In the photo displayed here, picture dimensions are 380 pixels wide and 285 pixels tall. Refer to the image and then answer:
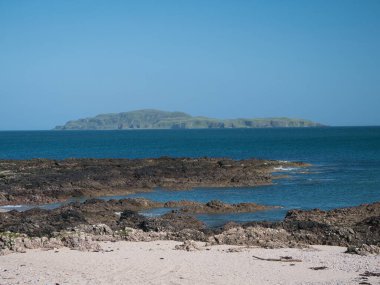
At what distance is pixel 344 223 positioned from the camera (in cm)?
2262

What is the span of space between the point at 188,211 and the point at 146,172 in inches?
676

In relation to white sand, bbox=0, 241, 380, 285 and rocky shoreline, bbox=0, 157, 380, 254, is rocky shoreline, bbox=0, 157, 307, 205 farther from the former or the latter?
white sand, bbox=0, 241, 380, 285

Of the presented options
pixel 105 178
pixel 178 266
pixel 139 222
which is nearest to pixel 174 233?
pixel 139 222

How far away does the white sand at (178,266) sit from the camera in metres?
14.0

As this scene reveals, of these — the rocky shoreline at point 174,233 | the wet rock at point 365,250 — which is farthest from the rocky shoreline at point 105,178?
the wet rock at point 365,250

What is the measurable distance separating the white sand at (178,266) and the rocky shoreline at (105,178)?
1684 cm

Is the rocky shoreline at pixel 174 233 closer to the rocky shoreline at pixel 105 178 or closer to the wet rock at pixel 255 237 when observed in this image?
the wet rock at pixel 255 237

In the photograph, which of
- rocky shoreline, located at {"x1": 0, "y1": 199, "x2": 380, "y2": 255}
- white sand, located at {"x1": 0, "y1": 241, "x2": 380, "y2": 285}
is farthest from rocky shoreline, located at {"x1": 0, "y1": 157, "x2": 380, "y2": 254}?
white sand, located at {"x1": 0, "y1": 241, "x2": 380, "y2": 285}

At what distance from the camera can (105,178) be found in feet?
133

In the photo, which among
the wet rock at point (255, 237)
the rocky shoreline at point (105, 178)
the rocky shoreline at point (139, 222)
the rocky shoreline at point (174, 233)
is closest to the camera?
the rocky shoreline at point (174, 233)

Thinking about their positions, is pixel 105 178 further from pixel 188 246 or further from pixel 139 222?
pixel 188 246

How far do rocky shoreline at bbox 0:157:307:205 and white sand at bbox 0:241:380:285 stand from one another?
16841 millimetres

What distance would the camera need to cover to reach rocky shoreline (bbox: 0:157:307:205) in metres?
34.6

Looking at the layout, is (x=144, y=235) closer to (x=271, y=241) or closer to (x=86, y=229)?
(x=86, y=229)
